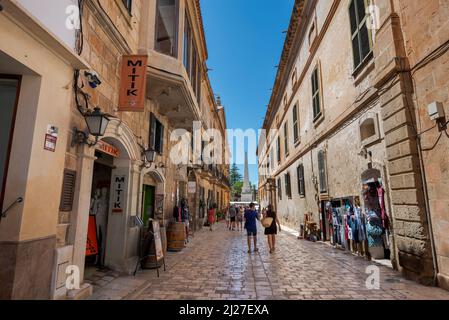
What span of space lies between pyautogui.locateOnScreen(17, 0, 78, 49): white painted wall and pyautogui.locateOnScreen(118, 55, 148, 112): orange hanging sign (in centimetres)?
163

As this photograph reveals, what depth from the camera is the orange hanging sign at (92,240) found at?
5773 millimetres

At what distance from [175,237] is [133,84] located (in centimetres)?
522

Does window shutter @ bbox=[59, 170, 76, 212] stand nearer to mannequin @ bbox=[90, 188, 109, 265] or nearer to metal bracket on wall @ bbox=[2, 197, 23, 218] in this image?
metal bracket on wall @ bbox=[2, 197, 23, 218]

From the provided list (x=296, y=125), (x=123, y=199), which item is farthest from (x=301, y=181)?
(x=123, y=199)

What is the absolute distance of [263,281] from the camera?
5344mm

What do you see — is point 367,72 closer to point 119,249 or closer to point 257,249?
point 257,249

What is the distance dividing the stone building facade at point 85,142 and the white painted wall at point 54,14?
3cm

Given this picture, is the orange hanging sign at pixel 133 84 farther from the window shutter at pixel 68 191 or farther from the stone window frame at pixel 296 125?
the stone window frame at pixel 296 125

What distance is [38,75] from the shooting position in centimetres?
348

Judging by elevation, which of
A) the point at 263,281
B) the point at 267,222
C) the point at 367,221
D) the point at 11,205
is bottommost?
the point at 263,281

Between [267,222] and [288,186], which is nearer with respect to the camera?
[267,222]

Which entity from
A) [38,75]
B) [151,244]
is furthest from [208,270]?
[38,75]

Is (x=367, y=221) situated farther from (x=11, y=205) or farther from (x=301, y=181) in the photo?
(x=11, y=205)
